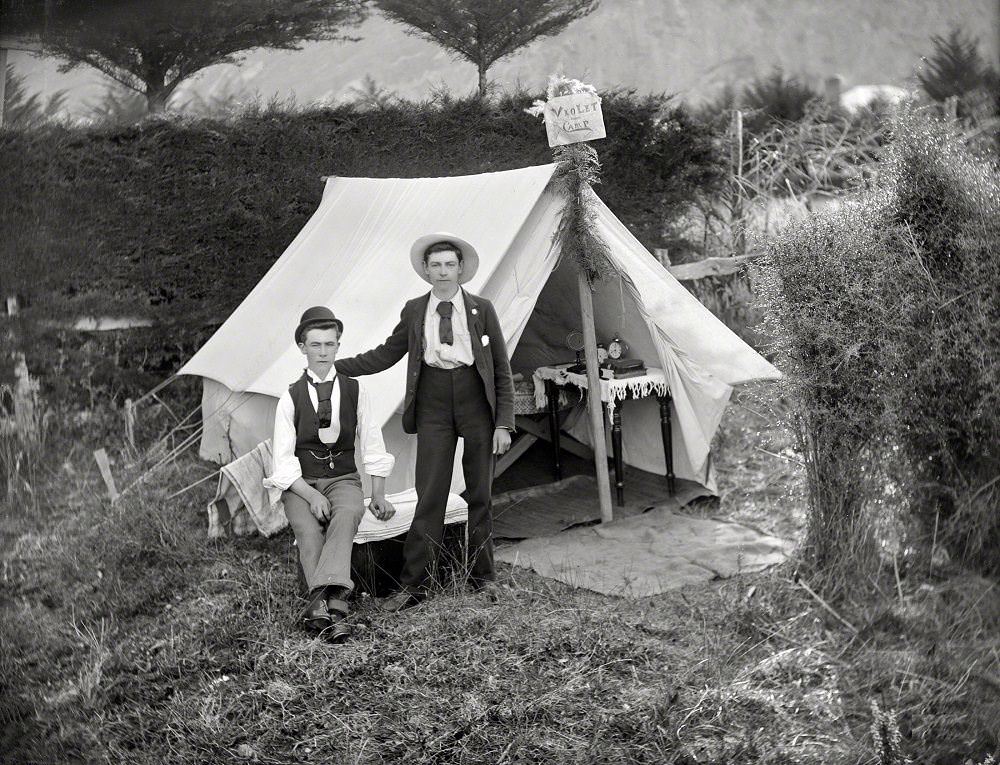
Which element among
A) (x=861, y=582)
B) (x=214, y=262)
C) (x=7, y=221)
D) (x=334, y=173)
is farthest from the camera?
(x=214, y=262)

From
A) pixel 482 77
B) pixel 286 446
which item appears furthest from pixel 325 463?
pixel 482 77

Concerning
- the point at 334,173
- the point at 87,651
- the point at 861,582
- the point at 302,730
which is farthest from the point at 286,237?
the point at 861,582

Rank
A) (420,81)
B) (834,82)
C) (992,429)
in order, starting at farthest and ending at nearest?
1. (420,81)
2. (992,429)
3. (834,82)

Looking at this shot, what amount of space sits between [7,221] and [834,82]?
3578 mm

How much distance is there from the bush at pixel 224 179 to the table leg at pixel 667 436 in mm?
811

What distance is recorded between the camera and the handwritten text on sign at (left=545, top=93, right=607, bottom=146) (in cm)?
423

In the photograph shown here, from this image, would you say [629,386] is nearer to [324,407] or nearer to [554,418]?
[554,418]

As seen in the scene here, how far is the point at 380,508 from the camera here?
3.84 m

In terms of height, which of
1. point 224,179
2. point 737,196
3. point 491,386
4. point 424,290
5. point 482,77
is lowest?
point 491,386

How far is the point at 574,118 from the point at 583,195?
0.42 metres

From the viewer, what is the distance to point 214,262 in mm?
5289

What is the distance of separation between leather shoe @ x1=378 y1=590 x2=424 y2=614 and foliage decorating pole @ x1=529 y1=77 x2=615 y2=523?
131 cm

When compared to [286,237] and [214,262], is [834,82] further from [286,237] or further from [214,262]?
[214,262]

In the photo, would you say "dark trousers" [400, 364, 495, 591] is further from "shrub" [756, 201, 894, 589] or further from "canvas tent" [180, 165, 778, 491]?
"shrub" [756, 201, 894, 589]
